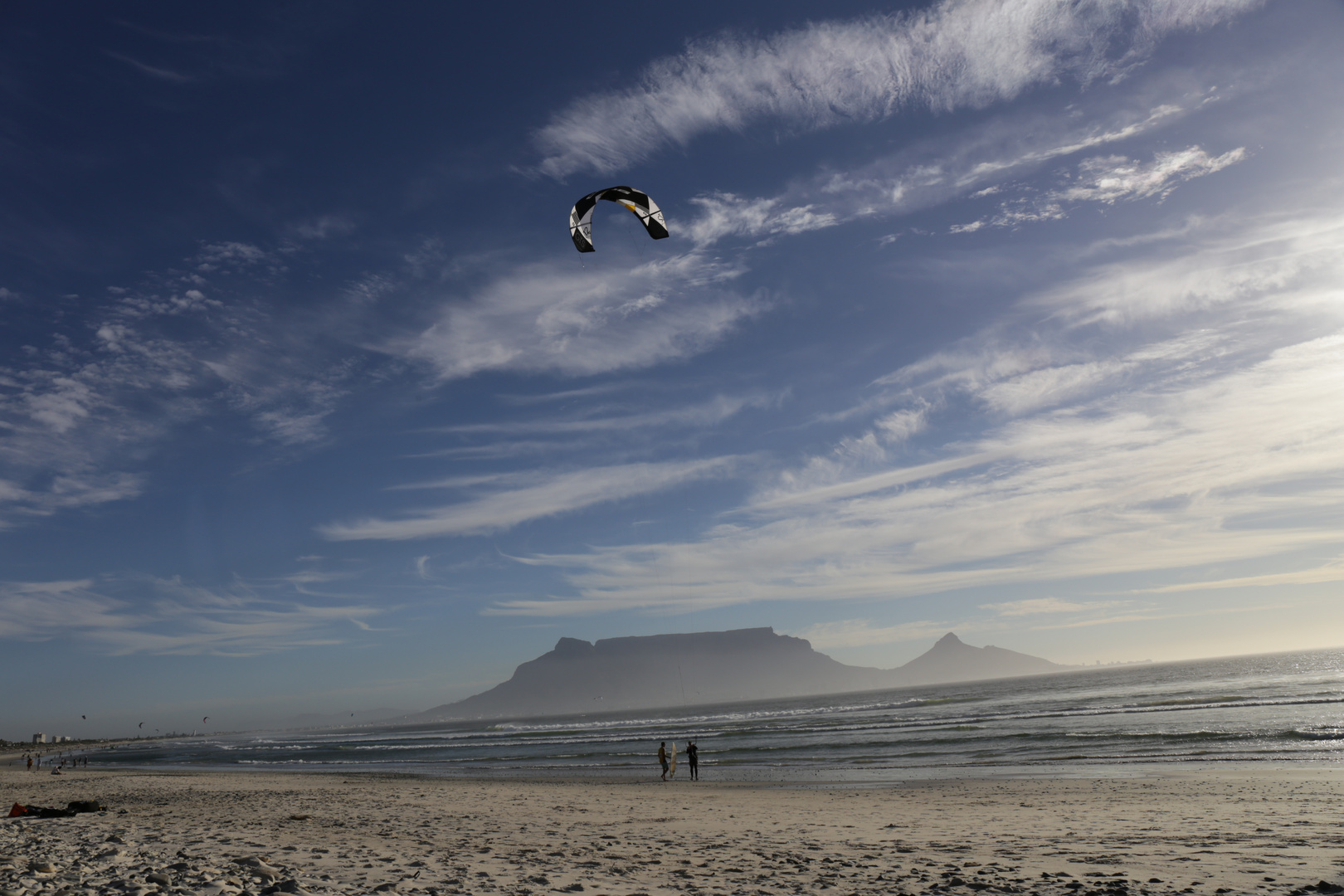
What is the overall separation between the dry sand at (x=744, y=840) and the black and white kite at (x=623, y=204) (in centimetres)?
859

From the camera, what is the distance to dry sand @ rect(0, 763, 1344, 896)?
22.8 ft

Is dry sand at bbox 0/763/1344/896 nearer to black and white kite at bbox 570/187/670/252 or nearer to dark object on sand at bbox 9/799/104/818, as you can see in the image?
dark object on sand at bbox 9/799/104/818

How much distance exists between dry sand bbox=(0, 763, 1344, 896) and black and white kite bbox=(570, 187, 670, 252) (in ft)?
28.2

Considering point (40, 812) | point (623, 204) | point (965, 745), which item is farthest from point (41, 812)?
point (965, 745)

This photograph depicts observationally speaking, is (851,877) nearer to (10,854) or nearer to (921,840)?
(921,840)

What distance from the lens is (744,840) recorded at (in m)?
10.3

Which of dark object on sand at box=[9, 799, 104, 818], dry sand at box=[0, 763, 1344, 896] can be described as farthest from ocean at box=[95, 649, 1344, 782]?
dark object on sand at box=[9, 799, 104, 818]

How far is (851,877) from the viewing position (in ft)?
24.8

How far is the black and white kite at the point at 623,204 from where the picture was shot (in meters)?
10.9

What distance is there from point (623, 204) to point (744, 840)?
1007cm

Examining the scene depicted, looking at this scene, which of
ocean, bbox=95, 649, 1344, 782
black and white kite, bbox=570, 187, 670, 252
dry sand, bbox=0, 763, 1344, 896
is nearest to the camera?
dry sand, bbox=0, 763, 1344, 896

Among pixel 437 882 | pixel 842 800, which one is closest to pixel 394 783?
pixel 842 800

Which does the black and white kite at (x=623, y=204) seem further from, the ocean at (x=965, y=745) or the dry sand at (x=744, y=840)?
the ocean at (x=965, y=745)

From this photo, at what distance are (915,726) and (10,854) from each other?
37513mm
